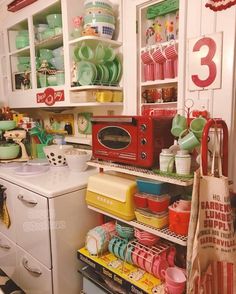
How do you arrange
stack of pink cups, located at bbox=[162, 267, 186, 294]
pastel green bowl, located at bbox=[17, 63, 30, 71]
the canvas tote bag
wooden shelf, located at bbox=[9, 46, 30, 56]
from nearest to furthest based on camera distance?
the canvas tote bag
stack of pink cups, located at bbox=[162, 267, 186, 294]
wooden shelf, located at bbox=[9, 46, 30, 56]
pastel green bowl, located at bbox=[17, 63, 30, 71]

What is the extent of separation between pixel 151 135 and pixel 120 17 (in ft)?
2.87

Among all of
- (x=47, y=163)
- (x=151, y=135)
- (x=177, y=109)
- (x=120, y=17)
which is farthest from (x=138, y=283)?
(x=120, y=17)

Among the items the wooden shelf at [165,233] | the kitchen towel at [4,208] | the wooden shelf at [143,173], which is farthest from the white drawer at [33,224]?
the wooden shelf at [165,233]

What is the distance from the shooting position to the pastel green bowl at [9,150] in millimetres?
1889

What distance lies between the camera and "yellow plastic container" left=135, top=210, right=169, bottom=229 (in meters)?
1.10

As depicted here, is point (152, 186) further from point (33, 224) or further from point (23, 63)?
point (23, 63)

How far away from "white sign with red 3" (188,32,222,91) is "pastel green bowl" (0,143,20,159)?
1.35m

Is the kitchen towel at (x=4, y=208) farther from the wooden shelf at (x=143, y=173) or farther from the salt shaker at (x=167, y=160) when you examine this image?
the salt shaker at (x=167, y=160)

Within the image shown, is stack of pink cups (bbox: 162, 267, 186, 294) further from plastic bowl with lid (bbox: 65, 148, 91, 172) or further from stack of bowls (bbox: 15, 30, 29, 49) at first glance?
stack of bowls (bbox: 15, 30, 29, 49)

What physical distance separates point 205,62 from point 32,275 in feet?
4.82

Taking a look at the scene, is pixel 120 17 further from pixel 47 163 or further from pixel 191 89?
pixel 47 163

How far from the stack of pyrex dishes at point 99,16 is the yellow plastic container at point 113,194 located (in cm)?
83

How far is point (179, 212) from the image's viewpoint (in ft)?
3.36

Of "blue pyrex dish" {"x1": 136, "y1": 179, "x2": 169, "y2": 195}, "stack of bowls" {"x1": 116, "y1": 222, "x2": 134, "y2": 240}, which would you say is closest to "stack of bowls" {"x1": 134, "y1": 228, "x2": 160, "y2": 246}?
"stack of bowls" {"x1": 116, "y1": 222, "x2": 134, "y2": 240}
